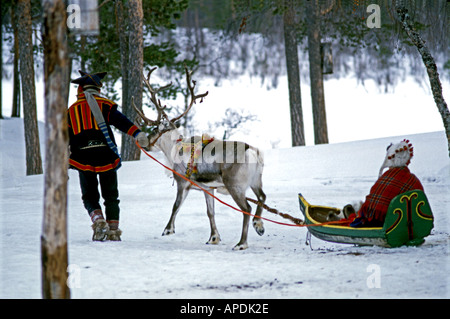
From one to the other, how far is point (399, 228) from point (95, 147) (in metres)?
3.53

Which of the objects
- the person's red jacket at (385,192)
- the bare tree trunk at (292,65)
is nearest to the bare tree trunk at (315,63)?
the bare tree trunk at (292,65)

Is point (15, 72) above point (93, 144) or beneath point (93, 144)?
above

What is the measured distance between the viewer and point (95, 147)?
6648 mm

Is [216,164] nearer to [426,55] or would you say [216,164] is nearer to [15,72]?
[426,55]

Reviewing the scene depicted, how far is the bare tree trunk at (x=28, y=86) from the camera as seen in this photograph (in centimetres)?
1393

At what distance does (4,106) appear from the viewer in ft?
104

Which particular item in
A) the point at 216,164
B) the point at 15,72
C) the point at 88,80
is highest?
the point at 15,72

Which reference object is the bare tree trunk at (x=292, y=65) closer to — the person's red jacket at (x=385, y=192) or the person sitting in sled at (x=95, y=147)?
the person sitting in sled at (x=95, y=147)

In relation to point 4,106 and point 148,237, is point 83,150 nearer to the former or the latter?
point 148,237

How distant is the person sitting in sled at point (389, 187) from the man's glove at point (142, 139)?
269cm

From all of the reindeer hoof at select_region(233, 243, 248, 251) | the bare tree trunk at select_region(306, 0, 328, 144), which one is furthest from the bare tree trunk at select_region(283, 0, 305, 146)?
the reindeer hoof at select_region(233, 243, 248, 251)

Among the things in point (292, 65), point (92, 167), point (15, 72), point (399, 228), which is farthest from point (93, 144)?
point (15, 72)

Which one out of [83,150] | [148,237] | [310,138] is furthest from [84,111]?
[310,138]

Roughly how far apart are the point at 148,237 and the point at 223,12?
1010 inches
